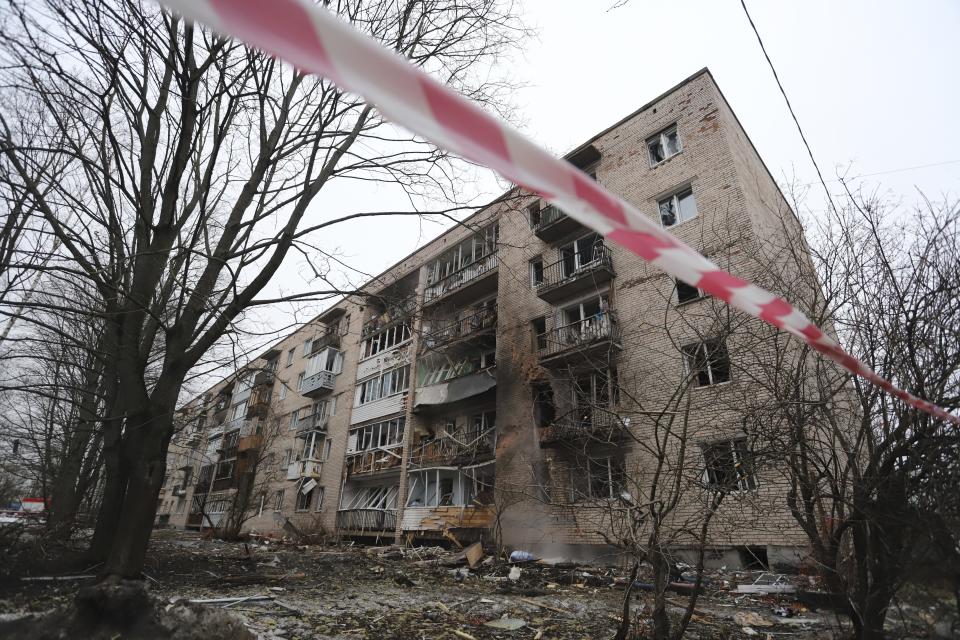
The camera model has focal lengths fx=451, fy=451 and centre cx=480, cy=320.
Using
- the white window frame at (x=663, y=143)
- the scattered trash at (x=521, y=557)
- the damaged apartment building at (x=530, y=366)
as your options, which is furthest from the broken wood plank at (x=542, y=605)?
the white window frame at (x=663, y=143)

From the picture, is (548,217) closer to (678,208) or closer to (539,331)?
(539,331)

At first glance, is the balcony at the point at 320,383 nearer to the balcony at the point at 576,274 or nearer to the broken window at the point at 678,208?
the balcony at the point at 576,274

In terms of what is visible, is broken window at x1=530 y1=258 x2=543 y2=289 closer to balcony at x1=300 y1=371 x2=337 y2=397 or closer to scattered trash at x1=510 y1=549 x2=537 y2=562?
scattered trash at x1=510 y1=549 x2=537 y2=562

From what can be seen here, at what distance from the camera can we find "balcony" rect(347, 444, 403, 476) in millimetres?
20989

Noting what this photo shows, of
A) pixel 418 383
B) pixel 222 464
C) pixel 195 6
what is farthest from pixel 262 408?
pixel 195 6

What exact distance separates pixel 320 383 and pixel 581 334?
1874cm

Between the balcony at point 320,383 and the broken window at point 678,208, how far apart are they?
69.7ft

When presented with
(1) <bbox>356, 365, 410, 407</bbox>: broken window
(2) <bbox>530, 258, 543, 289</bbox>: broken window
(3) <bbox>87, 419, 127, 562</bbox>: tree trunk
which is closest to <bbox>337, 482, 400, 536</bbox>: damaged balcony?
(1) <bbox>356, 365, 410, 407</bbox>: broken window

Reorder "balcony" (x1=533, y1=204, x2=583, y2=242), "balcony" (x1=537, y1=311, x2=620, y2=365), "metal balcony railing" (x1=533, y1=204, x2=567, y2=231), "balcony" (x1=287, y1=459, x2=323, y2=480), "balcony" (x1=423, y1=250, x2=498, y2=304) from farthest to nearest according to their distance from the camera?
"balcony" (x1=287, y1=459, x2=323, y2=480), "balcony" (x1=423, y1=250, x2=498, y2=304), "metal balcony railing" (x1=533, y1=204, x2=567, y2=231), "balcony" (x1=533, y1=204, x2=583, y2=242), "balcony" (x1=537, y1=311, x2=620, y2=365)

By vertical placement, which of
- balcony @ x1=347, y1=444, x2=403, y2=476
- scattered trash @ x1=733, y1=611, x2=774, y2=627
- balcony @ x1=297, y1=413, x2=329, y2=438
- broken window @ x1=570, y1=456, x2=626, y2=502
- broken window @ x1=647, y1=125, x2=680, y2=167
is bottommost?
scattered trash @ x1=733, y1=611, x2=774, y2=627

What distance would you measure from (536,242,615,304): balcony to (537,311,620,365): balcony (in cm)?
130

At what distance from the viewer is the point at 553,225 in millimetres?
17391

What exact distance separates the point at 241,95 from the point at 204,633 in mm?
6250

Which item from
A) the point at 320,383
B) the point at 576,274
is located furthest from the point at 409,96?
the point at 320,383
